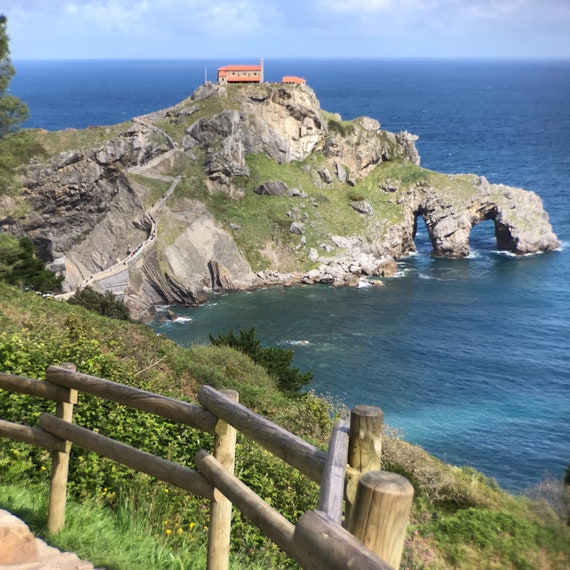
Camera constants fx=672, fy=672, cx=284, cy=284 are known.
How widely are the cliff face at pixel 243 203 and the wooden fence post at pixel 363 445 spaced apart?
67.6 meters

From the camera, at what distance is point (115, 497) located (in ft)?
28.2

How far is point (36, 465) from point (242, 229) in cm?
7628

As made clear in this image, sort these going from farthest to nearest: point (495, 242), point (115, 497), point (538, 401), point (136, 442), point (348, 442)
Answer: point (495, 242) → point (538, 401) → point (136, 442) → point (115, 497) → point (348, 442)

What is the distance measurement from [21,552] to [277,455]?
241cm

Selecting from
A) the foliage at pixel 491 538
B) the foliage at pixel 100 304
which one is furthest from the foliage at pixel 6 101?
the foliage at pixel 491 538

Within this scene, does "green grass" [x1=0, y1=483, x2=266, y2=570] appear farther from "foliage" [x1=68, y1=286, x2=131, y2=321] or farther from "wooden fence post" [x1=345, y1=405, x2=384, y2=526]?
"foliage" [x1=68, y1=286, x2=131, y2=321]

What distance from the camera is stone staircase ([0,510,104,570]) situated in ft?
18.3

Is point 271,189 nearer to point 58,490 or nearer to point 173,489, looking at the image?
point 173,489

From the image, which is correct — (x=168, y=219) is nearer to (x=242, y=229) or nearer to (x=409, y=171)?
(x=242, y=229)

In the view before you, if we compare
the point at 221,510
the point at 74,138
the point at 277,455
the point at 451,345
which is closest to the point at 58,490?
the point at 221,510

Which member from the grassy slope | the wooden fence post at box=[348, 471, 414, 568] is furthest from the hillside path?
the wooden fence post at box=[348, 471, 414, 568]

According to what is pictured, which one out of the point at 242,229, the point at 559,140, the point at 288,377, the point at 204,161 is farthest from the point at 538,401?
the point at 559,140

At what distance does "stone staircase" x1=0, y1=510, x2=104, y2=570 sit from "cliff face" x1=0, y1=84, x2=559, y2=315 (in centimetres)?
6543

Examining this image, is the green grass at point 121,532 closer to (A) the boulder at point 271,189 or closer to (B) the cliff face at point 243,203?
(B) the cliff face at point 243,203
